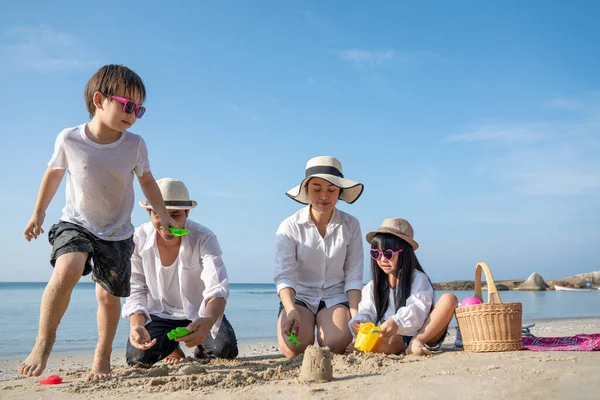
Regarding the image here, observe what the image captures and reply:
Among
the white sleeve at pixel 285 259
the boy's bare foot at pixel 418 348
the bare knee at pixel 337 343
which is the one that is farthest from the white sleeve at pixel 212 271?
the boy's bare foot at pixel 418 348

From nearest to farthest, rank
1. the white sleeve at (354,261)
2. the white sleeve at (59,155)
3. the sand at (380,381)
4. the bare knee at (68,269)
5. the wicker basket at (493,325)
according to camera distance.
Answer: the sand at (380,381)
the bare knee at (68,269)
the white sleeve at (59,155)
the wicker basket at (493,325)
the white sleeve at (354,261)

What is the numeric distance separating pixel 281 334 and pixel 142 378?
1.42 m

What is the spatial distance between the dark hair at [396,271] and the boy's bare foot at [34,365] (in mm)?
2588

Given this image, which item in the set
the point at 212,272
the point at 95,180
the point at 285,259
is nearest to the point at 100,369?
the point at 212,272

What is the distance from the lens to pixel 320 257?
16.7ft

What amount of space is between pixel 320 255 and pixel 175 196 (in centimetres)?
140

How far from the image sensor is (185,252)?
15.8 ft

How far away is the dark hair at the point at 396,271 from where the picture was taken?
15.4 feet

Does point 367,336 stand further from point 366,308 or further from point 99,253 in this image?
point 99,253

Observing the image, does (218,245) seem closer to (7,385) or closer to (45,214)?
(45,214)

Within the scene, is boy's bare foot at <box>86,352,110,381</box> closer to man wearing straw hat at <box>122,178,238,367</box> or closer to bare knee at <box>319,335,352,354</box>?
man wearing straw hat at <box>122,178,238,367</box>

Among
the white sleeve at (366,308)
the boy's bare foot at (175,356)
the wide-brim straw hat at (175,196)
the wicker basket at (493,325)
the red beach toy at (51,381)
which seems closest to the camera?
the red beach toy at (51,381)

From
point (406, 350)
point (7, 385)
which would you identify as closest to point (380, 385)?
point (406, 350)

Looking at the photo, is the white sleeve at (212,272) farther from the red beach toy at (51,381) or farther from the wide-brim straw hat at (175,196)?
the red beach toy at (51,381)
